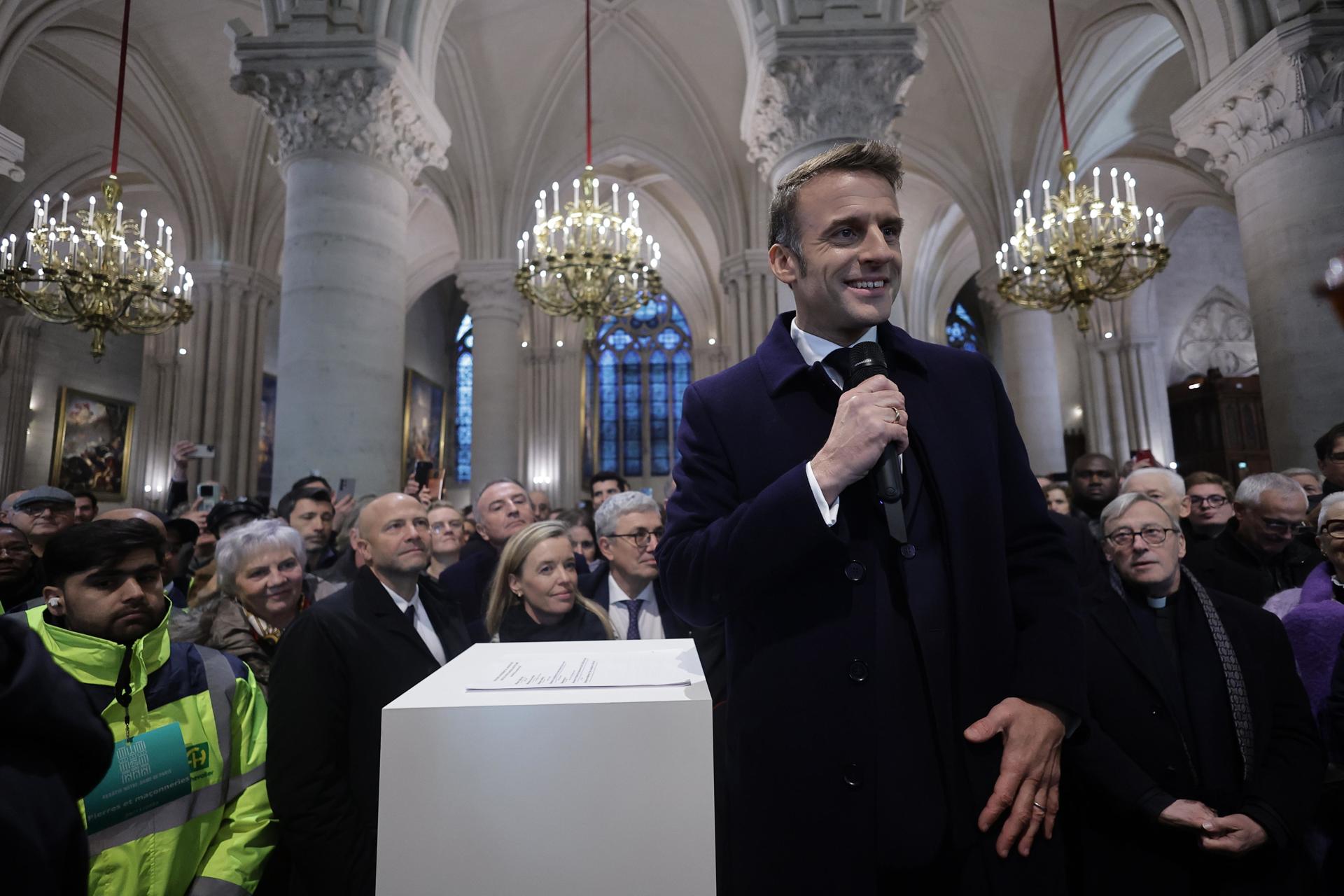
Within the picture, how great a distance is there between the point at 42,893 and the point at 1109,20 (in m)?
13.0

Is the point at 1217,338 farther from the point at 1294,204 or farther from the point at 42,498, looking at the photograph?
the point at 42,498

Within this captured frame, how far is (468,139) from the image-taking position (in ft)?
39.8

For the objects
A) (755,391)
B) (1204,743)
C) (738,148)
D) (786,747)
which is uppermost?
(738,148)

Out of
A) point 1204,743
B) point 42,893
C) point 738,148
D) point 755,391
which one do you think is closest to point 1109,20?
point 738,148

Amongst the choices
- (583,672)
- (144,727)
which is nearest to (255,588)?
(144,727)

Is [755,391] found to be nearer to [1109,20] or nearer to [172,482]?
[172,482]

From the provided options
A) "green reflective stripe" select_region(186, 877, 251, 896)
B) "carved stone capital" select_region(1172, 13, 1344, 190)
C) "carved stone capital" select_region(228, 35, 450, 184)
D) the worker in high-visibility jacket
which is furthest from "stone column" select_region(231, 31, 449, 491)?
"carved stone capital" select_region(1172, 13, 1344, 190)

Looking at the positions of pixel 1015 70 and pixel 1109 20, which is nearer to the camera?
pixel 1109 20

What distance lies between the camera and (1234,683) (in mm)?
2191

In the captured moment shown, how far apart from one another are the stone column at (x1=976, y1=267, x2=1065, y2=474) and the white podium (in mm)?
11594

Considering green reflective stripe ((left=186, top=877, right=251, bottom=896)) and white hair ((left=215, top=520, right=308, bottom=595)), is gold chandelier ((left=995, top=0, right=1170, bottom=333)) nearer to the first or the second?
white hair ((left=215, top=520, right=308, bottom=595))

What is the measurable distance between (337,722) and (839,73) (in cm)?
565

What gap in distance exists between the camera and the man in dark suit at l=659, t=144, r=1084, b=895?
42.4 inches

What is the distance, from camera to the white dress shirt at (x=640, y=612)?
338cm
